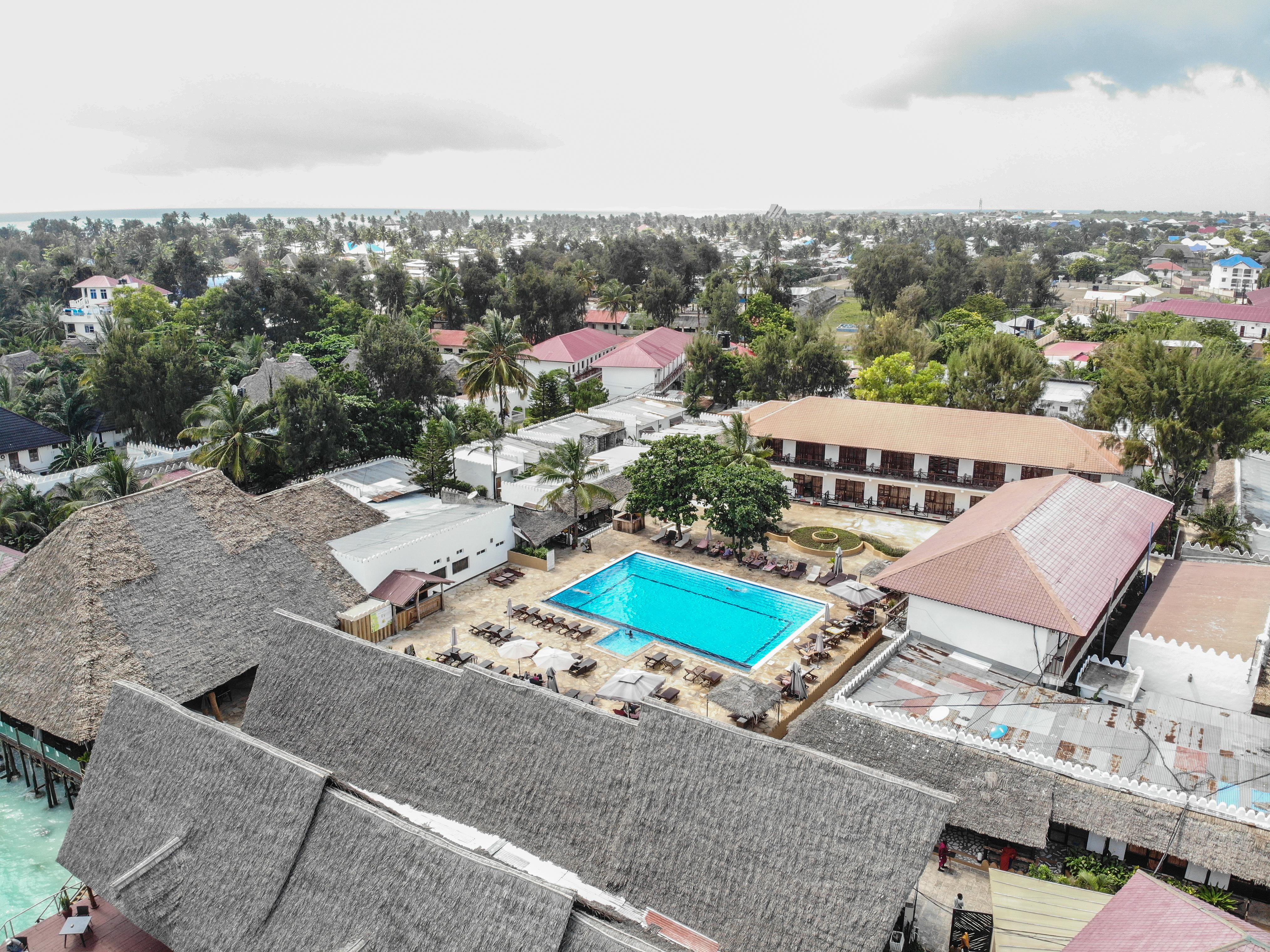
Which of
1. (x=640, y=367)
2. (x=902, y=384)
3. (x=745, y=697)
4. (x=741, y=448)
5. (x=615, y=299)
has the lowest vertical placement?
(x=745, y=697)

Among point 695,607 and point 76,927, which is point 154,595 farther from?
point 695,607

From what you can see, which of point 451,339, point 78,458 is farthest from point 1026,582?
point 451,339

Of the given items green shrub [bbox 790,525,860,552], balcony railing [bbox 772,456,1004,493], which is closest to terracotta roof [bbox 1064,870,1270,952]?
green shrub [bbox 790,525,860,552]

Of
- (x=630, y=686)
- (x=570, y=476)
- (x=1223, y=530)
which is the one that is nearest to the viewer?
(x=630, y=686)

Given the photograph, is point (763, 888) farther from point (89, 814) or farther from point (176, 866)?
point (89, 814)

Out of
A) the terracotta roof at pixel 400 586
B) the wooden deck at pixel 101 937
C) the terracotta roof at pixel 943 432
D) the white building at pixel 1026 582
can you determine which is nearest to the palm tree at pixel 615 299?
the terracotta roof at pixel 943 432

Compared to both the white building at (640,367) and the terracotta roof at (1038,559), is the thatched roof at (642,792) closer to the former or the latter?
the terracotta roof at (1038,559)

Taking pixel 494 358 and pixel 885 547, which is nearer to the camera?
pixel 885 547

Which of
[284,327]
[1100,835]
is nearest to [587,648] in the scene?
[1100,835]
